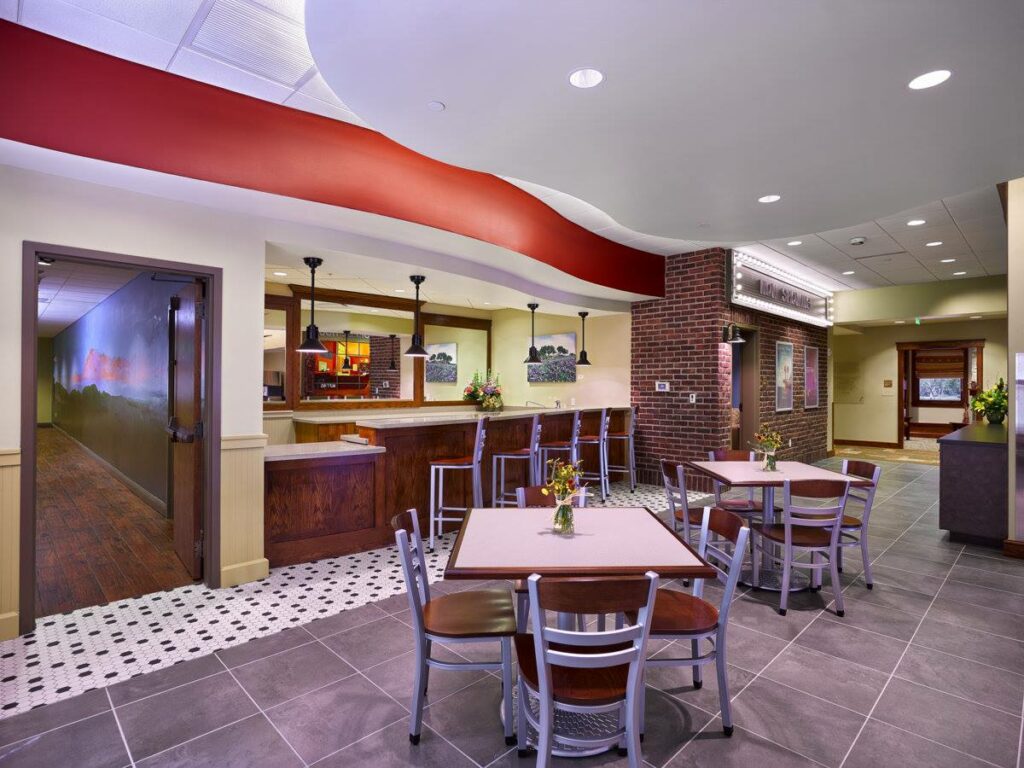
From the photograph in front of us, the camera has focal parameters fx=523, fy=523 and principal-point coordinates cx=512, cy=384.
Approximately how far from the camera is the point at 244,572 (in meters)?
3.56

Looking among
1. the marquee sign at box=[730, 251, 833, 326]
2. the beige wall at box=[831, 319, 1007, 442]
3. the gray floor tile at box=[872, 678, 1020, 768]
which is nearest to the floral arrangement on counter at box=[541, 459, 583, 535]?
the gray floor tile at box=[872, 678, 1020, 768]

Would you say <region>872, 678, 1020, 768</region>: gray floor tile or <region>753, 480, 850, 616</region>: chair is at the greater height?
<region>753, 480, 850, 616</region>: chair

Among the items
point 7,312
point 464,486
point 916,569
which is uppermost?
point 7,312

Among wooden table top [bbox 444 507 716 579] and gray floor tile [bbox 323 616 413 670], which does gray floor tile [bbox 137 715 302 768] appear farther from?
wooden table top [bbox 444 507 716 579]

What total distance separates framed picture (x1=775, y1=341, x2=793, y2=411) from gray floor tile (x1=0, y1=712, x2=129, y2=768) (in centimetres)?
786

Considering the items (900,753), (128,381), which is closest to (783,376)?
(900,753)

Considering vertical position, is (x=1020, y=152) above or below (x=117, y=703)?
above

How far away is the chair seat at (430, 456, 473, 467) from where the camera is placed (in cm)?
449

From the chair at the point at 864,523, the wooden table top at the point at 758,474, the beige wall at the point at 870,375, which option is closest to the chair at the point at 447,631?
the wooden table top at the point at 758,474

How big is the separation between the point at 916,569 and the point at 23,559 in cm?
574

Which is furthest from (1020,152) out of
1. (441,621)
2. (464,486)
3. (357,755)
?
(464,486)

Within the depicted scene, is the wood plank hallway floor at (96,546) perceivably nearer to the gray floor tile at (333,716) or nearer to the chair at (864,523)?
the gray floor tile at (333,716)

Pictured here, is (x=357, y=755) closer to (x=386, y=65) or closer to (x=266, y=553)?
(x=266, y=553)

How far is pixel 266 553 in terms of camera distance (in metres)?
3.81
